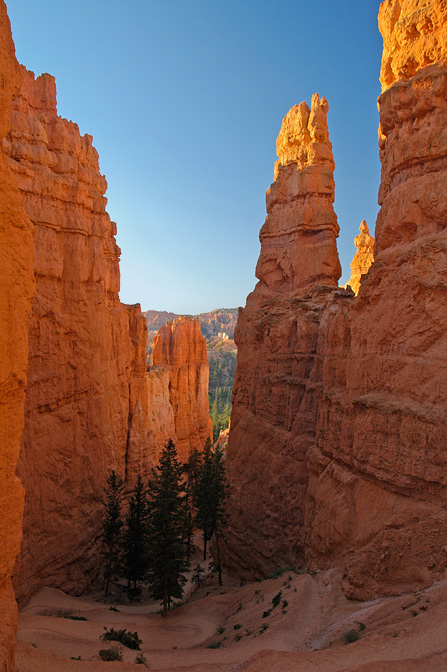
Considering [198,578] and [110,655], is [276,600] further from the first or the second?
[198,578]

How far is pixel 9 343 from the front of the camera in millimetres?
6039

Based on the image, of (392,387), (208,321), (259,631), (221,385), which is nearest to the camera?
(392,387)

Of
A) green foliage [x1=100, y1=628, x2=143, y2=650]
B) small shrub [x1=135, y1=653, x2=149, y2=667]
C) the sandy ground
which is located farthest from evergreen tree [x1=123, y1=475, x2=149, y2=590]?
small shrub [x1=135, y1=653, x2=149, y2=667]

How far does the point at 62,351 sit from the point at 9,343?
14.7 meters

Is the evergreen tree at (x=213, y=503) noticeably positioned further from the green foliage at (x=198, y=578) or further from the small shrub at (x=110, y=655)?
the small shrub at (x=110, y=655)

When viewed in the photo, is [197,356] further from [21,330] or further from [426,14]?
[21,330]

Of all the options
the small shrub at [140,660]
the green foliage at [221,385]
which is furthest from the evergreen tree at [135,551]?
the green foliage at [221,385]

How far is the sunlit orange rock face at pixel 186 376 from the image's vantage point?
45344 mm

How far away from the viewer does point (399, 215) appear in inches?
529

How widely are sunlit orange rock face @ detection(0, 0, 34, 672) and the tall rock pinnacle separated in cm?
1901

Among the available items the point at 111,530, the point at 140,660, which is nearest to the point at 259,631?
the point at 140,660

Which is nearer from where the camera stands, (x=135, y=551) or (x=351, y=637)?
(x=351, y=637)

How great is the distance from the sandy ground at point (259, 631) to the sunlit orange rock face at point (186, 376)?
24.4 meters

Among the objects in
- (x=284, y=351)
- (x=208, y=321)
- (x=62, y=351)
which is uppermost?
(x=208, y=321)
